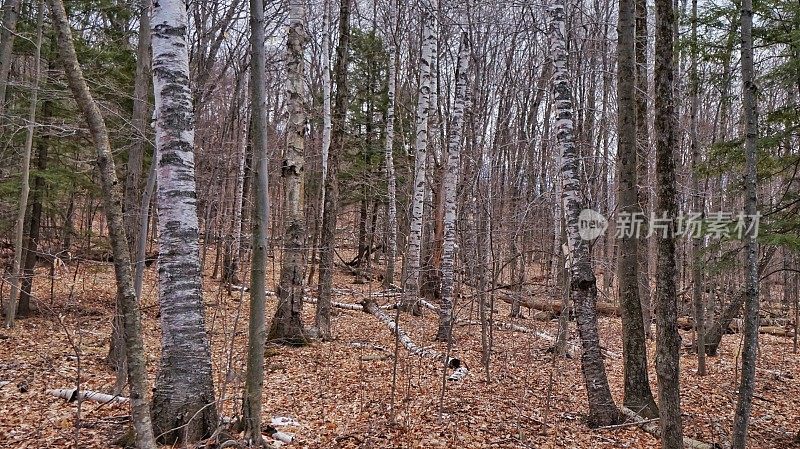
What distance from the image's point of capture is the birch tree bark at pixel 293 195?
7.81 m

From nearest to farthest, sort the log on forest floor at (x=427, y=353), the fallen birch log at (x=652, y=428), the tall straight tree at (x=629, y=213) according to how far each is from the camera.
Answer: the tall straight tree at (x=629, y=213)
the fallen birch log at (x=652, y=428)
the log on forest floor at (x=427, y=353)

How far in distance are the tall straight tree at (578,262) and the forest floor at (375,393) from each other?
32 cm

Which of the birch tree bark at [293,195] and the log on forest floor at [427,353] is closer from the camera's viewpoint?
the log on forest floor at [427,353]

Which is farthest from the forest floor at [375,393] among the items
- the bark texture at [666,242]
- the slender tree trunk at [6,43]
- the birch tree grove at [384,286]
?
the slender tree trunk at [6,43]

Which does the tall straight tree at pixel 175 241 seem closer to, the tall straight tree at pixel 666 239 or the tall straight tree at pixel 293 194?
the tall straight tree at pixel 666 239

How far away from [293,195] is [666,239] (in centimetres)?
548

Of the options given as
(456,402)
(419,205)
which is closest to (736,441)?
(456,402)

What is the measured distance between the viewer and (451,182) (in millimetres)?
9219

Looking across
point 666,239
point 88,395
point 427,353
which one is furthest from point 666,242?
point 88,395

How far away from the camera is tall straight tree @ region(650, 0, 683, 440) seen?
3623 millimetres

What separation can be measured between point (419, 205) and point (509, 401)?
520cm

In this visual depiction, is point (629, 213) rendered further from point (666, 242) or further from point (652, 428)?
point (652, 428)

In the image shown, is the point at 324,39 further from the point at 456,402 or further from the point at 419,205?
the point at 456,402

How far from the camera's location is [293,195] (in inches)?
307
